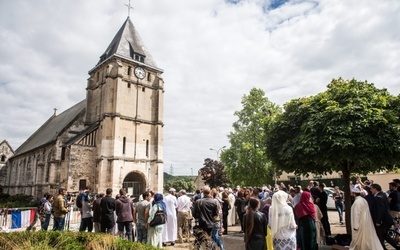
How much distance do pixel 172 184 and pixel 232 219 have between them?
171 ft

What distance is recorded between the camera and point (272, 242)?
6215mm

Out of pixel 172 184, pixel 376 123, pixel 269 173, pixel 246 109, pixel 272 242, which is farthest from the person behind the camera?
pixel 172 184

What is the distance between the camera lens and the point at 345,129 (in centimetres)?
808

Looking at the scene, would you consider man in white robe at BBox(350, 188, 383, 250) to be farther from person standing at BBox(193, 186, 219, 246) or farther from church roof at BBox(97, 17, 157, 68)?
church roof at BBox(97, 17, 157, 68)

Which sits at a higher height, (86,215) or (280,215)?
(280,215)

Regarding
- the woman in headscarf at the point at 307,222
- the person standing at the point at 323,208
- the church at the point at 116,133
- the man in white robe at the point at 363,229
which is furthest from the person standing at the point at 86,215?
the church at the point at 116,133

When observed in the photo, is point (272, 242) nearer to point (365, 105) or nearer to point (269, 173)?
point (365, 105)

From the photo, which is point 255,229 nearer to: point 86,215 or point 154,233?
point 154,233

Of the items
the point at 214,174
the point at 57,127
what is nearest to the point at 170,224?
the point at 214,174

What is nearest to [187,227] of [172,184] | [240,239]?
[240,239]

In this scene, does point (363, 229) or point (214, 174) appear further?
point (214, 174)

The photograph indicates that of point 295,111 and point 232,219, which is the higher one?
point 295,111

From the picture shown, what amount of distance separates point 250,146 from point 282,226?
22353 mm

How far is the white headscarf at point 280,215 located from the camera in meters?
6.12
